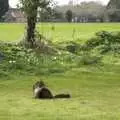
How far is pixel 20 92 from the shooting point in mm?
17203

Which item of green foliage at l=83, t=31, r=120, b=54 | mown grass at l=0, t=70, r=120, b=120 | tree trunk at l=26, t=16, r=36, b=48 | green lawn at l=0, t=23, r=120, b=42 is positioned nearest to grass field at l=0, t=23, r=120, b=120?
mown grass at l=0, t=70, r=120, b=120

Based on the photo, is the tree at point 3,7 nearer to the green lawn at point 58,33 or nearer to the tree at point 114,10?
the tree at point 114,10

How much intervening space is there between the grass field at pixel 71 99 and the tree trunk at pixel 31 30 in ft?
22.8

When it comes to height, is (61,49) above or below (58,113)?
below

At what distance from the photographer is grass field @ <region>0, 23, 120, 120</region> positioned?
42.2 feet

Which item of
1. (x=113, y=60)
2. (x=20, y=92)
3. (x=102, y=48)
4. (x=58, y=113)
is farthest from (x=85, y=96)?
(x=102, y=48)

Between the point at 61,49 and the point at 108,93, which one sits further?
the point at 61,49

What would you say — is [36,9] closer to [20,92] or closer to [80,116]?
[20,92]

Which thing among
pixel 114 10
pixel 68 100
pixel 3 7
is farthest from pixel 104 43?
pixel 3 7

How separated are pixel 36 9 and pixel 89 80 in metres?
12.0

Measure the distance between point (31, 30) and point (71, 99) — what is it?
16.5 metres

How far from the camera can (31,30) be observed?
3148 cm

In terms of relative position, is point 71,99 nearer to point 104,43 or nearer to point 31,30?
point 31,30

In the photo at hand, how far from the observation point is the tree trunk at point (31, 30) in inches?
1207
